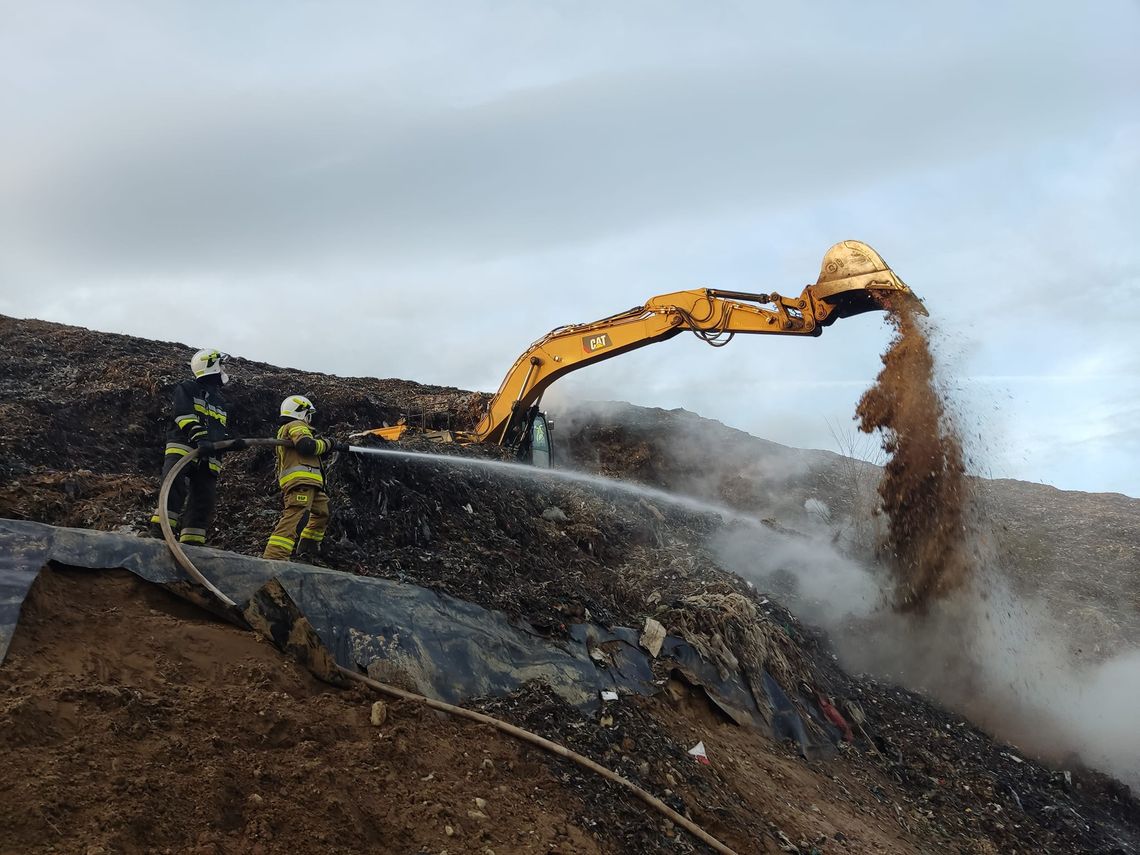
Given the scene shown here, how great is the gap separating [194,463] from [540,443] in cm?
615

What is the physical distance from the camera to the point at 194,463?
22.1ft

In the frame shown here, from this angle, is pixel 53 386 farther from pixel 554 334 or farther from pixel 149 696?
pixel 149 696

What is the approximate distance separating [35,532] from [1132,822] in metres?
9.67

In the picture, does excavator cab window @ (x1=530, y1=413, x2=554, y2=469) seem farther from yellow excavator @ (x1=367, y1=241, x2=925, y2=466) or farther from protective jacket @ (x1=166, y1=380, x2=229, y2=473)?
protective jacket @ (x1=166, y1=380, x2=229, y2=473)

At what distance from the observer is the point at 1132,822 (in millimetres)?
7930

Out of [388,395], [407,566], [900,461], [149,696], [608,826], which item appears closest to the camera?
[149,696]

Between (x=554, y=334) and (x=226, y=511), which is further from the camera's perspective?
(x=554, y=334)

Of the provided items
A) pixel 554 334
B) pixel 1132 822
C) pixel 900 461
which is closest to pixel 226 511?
pixel 554 334

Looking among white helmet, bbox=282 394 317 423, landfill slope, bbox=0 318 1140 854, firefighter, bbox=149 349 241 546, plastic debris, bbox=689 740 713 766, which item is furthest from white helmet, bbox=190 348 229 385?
plastic debris, bbox=689 740 713 766

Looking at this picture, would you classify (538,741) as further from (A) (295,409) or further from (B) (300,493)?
(A) (295,409)

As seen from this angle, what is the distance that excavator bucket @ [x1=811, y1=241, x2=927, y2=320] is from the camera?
8.91 metres

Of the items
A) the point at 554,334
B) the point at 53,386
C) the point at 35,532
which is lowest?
the point at 35,532

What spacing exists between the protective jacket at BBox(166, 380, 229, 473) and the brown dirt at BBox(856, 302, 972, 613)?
6.85 meters

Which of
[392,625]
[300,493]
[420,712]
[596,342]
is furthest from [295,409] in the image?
[596,342]
